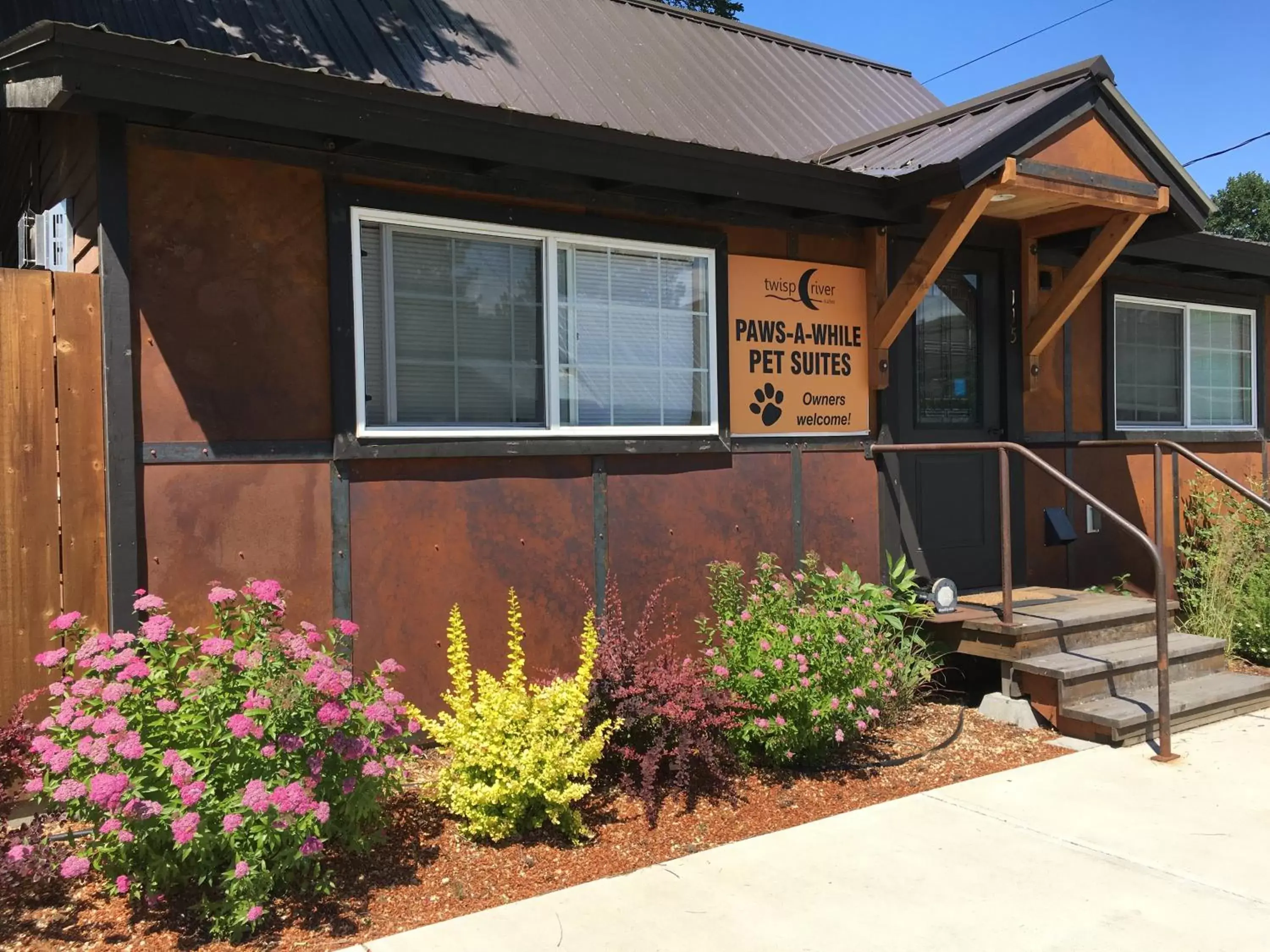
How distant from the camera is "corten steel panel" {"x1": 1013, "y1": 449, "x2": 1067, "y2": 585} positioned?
761cm

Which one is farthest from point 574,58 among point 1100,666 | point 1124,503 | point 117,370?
point 1124,503

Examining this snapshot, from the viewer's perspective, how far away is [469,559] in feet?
17.2

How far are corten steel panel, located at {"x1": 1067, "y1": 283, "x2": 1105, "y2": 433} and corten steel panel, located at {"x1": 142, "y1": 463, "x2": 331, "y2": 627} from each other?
5828 mm

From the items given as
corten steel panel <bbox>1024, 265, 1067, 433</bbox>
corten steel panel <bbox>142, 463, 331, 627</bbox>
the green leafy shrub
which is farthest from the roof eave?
the green leafy shrub

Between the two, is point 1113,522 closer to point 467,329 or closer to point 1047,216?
point 1047,216

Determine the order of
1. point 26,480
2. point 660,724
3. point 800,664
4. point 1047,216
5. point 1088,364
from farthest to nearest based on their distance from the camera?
point 1088,364
point 1047,216
point 800,664
point 660,724
point 26,480

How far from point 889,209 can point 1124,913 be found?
4234mm

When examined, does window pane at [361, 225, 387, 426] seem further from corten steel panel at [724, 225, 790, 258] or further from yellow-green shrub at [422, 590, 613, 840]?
corten steel panel at [724, 225, 790, 258]

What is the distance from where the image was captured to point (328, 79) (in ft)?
14.3

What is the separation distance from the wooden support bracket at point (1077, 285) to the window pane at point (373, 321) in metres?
4.72

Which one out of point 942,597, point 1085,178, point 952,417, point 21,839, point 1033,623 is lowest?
point 21,839

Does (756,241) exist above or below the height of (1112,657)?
above

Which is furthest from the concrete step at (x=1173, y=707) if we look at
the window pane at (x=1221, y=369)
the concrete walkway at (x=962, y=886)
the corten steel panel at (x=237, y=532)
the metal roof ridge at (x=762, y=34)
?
the metal roof ridge at (x=762, y=34)

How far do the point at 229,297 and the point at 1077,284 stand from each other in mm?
5472
